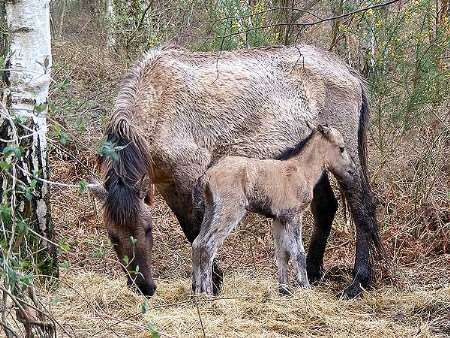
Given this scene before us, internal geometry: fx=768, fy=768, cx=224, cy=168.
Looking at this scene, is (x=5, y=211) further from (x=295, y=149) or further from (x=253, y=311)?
(x=295, y=149)

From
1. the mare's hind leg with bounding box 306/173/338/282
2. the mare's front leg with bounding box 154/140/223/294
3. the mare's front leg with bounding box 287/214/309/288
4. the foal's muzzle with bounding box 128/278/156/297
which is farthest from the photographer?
the mare's hind leg with bounding box 306/173/338/282

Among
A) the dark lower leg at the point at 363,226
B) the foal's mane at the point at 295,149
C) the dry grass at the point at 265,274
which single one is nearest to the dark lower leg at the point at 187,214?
the dry grass at the point at 265,274

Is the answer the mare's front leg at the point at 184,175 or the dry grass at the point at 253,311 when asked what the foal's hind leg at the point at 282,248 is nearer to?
the dry grass at the point at 253,311

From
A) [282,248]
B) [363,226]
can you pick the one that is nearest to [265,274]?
[282,248]

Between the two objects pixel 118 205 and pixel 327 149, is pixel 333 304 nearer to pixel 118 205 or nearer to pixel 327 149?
pixel 327 149

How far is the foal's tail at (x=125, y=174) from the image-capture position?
5.89 meters

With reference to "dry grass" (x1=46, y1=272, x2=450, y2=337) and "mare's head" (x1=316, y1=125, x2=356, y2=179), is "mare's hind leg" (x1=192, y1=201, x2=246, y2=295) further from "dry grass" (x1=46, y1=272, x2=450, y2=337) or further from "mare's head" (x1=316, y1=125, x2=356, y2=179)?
"mare's head" (x1=316, y1=125, x2=356, y2=179)

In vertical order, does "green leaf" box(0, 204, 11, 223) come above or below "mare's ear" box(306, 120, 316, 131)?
above

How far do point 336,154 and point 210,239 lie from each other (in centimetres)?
159

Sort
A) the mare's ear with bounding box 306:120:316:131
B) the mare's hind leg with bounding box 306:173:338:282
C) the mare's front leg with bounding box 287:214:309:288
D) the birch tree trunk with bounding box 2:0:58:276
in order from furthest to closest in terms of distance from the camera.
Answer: the mare's hind leg with bounding box 306:173:338:282, the mare's ear with bounding box 306:120:316:131, the mare's front leg with bounding box 287:214:309:288, the birch tree trunk with bounding box 2:0:58:276

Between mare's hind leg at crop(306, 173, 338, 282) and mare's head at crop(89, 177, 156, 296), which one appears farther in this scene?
mare's hind leg at crop(306, 173, 338, 282)

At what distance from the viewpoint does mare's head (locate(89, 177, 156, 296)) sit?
5.89 meters

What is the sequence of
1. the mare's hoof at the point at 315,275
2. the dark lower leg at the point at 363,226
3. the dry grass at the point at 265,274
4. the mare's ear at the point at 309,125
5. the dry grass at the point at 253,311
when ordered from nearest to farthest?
1. the dry grass at the point at 253,311
2. the dry grass at the point at 265,274
3. the dark lower leg at the point at 363,226
4. the mare's ear at the point at 309,125
5. the mare's hoof at the point at 315,275

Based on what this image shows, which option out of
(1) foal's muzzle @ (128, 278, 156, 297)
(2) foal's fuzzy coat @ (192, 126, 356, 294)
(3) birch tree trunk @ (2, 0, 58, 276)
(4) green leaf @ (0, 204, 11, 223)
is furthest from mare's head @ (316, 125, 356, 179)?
(4) green leaf @ (0, 204, 11, 223)
